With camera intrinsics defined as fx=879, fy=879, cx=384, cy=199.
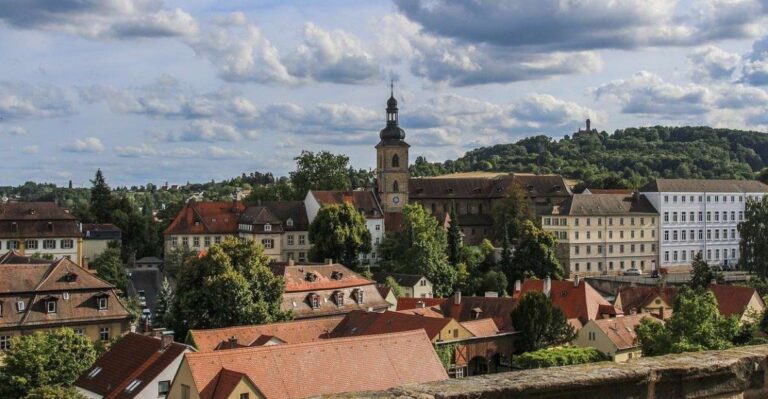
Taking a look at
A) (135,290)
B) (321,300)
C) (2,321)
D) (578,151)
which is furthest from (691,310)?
(578,151)

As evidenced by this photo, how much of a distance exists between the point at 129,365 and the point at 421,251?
38282 mm

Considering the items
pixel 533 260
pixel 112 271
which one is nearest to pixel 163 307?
pixel 112 271

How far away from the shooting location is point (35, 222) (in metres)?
67.8

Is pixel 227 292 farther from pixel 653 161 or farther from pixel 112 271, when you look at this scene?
pixel 653 161

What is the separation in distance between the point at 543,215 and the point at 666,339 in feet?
151

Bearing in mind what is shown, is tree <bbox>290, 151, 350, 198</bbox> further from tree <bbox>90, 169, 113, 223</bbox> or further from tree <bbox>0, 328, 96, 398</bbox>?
tree <bbox>0, 328, 96, 398</bbox>

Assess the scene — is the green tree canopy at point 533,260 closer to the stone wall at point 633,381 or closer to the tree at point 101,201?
the tree at point 101,201

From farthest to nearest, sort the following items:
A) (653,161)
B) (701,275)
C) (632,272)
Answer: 1. (653,161)
2. (632,272)
3. (701,275)

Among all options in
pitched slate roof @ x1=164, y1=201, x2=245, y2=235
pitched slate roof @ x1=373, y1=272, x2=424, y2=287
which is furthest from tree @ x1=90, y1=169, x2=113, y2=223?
pitched slate roof @ x1=373, y1=272, x2=424, y2=287

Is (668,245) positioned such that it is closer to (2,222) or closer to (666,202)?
(666,202)

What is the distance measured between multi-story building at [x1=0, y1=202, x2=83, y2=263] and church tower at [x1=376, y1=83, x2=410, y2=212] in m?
28.5

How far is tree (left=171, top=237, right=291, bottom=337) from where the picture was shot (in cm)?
4353

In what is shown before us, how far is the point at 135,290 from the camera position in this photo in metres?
66.9

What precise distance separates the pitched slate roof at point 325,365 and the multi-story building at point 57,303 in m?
16.0
